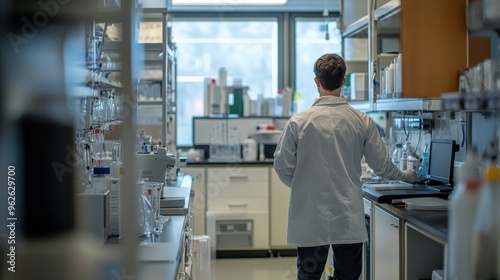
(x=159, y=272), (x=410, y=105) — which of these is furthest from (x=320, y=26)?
(x=159, y=272)

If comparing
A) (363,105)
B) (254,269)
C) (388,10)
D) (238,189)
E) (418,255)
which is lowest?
(254,269)

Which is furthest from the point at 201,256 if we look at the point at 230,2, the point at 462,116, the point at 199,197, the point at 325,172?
the point at 230,2

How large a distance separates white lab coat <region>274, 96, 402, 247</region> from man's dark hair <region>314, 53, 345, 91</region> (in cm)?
7

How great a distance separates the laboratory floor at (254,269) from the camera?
Answer: 5.16 m

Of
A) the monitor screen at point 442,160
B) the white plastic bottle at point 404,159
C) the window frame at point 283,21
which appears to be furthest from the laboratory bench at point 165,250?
the window frame at point 283,21

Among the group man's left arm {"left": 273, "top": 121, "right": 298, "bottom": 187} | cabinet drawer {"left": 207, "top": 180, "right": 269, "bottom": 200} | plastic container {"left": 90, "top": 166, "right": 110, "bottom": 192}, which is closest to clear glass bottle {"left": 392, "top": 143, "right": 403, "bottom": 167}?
cabinet drawer {"left": 207, "top": 180, "right": 269, "bottom": 200}

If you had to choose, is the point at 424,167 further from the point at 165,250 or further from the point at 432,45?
the point at 165,250

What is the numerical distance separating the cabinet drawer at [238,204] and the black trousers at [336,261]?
2683mm

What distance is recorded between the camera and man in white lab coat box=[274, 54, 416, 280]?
3135 mm

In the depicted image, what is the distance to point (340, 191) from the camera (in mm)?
3145

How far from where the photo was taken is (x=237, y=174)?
19.4 ft

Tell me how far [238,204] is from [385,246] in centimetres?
258

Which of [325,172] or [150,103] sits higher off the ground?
[150,103]

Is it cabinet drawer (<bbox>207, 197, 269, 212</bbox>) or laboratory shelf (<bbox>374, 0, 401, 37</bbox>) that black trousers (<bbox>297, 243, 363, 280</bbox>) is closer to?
laboratory shelf (<bbox>374, 0, 401, 37</bbox>)
